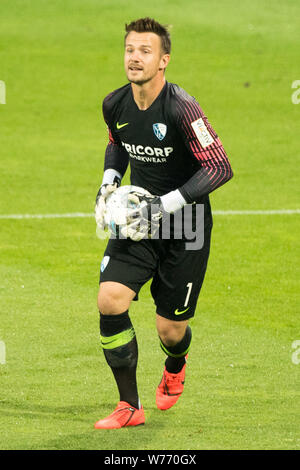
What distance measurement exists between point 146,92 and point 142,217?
2.71 feet

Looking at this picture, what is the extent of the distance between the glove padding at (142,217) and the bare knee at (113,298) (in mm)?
343

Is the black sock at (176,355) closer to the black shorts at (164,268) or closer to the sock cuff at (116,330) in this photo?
the black shorts at (164,268)

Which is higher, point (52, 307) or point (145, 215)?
point (145, 215)

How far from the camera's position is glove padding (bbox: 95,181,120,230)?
705 centimetres

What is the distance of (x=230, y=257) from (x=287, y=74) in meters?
11.8

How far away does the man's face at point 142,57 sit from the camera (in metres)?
6.91

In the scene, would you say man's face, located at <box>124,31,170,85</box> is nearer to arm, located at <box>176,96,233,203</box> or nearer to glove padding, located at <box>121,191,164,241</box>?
arm, located at <box>176,96,233,203</box>

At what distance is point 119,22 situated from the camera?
25828 mm

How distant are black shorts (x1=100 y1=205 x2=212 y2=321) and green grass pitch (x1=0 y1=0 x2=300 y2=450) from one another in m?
0.76

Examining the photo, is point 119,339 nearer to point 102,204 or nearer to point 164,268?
point 164,268

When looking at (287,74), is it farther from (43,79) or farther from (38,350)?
(38,350)

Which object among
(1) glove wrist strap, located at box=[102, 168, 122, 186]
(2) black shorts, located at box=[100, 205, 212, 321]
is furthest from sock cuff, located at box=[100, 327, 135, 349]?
(1) glove wrist strap, located at box=[102, 168, 122, 186]

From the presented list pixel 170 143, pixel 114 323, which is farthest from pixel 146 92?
pixel 114 323

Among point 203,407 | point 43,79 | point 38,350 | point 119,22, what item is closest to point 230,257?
point 38,350
